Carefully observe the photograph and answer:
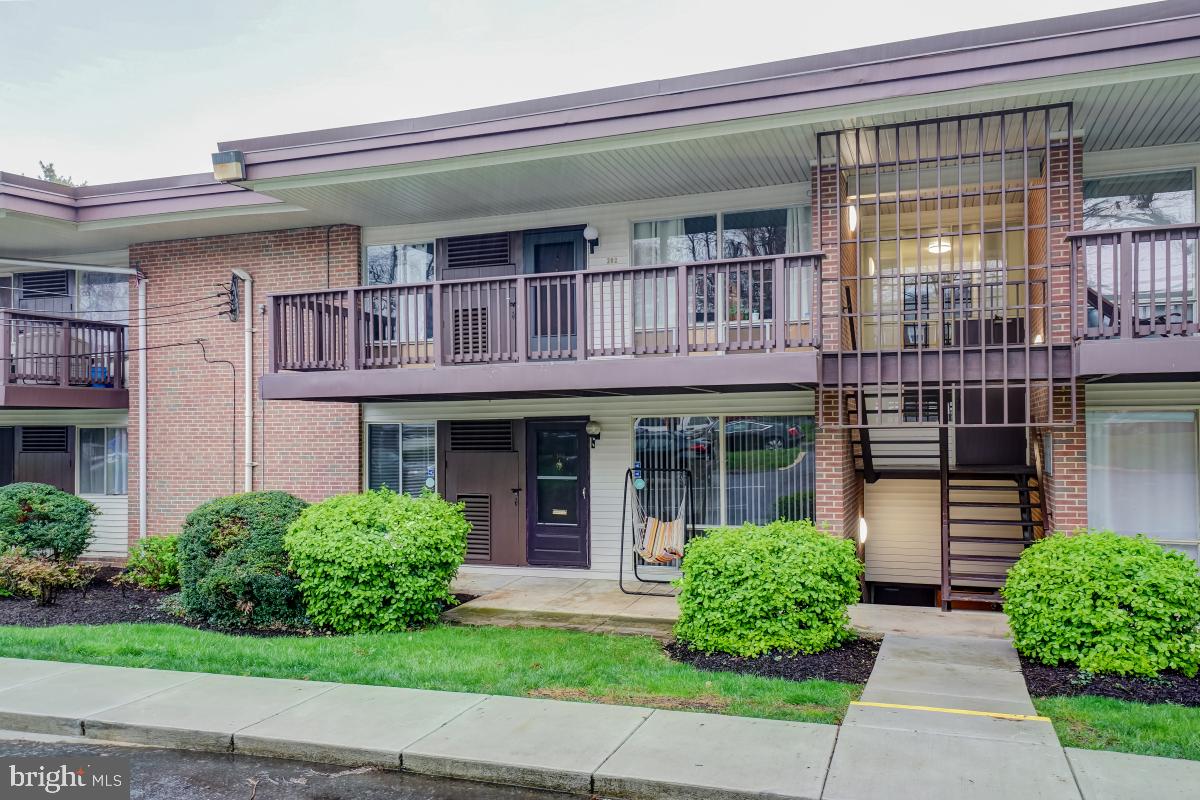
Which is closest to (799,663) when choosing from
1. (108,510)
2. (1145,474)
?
(1145,474)

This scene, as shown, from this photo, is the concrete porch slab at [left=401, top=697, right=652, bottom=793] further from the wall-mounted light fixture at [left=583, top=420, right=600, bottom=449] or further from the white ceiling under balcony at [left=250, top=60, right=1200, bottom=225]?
the white ceiling under balcony at [left=250, top=60, right=1200, bottom=225]

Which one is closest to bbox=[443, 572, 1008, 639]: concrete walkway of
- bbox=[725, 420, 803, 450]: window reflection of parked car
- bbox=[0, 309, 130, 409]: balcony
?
bbox=[725, 420, 803, 450]: window reflection of parked car

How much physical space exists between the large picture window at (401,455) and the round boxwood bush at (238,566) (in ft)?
10.5

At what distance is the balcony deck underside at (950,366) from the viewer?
8188mm

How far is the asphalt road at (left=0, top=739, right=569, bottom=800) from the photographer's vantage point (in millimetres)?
4844

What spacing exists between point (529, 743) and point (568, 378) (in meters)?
4.68

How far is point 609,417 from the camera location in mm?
11438

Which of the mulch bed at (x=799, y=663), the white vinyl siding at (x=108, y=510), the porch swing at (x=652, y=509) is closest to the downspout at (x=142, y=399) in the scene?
the white vinyl siding at (x=108, y=510)

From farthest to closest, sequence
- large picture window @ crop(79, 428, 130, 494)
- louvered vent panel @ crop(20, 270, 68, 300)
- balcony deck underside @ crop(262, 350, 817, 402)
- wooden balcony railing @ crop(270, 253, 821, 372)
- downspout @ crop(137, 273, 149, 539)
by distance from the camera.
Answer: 1. louvered vent panel @ crop(20, 270, 68, 300)
2. large picture window @ crop(79, 428, 130, 494)
3. downspout @ crop(137, 273, 149, 539)
4. wooden balcony railing @ crop(270, 253, 821, 372)
5. balcony deck underside @ crop(262, 350, 817, 402)

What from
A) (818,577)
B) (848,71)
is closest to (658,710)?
(818,577)

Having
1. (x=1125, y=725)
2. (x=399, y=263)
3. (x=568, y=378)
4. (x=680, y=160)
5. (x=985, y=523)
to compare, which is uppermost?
(x=680, y=160)

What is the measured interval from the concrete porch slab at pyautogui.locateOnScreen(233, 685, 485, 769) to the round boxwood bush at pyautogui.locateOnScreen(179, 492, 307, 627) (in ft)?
8.13

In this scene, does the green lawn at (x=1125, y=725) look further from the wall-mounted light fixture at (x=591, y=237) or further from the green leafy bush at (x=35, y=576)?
the green leafy bush at (x=35, y=576)

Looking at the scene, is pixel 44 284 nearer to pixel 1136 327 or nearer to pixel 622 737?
pixel 622 737
